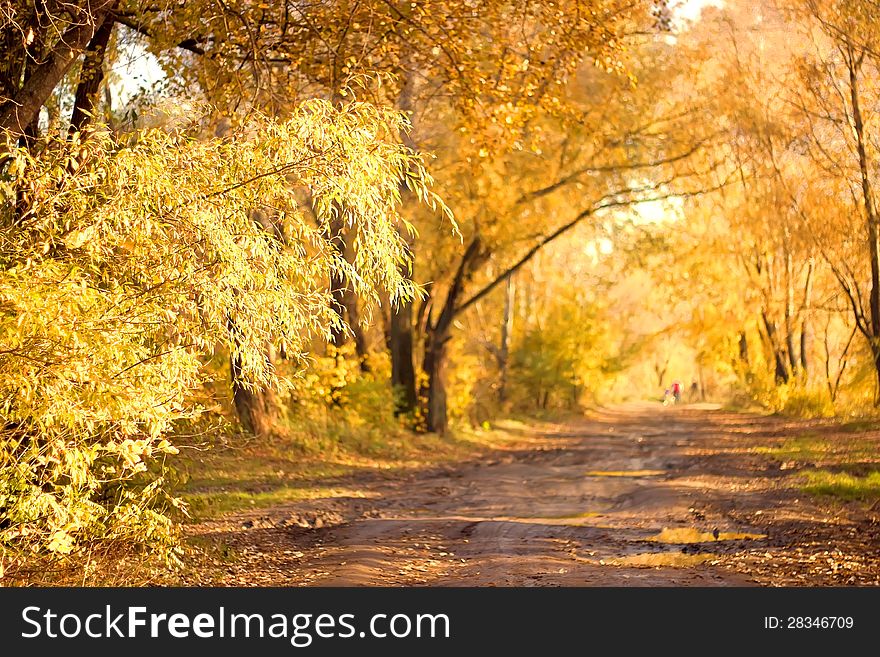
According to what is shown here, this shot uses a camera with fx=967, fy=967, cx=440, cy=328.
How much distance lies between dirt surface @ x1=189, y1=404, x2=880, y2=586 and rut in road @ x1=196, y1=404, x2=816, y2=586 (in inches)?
0.8

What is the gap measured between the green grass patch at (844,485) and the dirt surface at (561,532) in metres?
0.41

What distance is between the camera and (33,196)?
7.92 metres

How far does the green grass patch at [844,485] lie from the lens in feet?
43.5

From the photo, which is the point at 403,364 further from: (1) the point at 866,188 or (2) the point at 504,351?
(2) the point at 504,351

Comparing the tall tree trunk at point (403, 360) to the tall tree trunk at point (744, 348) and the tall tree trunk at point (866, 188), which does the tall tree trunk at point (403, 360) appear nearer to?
the tall tree trunk at point (866, 188)

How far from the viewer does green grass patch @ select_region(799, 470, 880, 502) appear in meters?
13.2

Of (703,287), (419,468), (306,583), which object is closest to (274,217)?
(306,583)

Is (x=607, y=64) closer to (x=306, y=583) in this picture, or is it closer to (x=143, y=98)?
(x=143, y=98)

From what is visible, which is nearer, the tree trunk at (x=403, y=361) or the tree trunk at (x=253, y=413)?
the tree trunk at (x=253, y=413)

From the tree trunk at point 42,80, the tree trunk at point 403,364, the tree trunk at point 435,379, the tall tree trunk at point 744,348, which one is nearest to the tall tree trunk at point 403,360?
the tree trunk at point 403,364

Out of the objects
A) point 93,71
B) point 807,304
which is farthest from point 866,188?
point 93,71

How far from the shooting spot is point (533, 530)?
37.7 feet

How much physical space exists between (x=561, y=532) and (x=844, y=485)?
16.8 ft

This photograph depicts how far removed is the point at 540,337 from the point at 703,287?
7.22 meters
